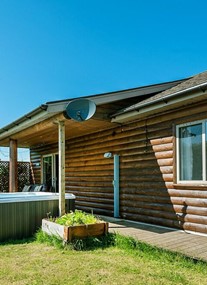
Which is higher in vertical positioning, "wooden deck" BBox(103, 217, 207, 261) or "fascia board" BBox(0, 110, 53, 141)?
"fascia board" BBox(0, 110, 53, 141)

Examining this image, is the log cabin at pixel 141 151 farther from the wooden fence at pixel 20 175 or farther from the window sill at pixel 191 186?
the wooden fence at pixel 20 175

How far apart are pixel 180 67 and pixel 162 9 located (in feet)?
15.9

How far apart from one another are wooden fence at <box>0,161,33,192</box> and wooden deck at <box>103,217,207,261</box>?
8118mm

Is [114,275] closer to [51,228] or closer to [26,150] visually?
[51,228]

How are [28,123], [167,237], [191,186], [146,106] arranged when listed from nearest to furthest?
1. [167,237]
2. [191,186]
3. [146,106]
4. [28,123]

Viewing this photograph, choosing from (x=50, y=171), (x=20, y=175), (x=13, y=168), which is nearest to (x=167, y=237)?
(x=13, y=168)

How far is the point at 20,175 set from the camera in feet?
43.6

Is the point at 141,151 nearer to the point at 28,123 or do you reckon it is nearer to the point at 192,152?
the point at 192,152

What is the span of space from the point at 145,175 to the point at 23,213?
2775mm

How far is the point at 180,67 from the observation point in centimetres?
1302

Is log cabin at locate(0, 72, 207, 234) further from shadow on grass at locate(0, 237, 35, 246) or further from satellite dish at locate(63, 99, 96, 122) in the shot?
shadow on grass at locate(0, 237, 35, 246)

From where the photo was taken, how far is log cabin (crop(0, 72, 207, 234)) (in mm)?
5074

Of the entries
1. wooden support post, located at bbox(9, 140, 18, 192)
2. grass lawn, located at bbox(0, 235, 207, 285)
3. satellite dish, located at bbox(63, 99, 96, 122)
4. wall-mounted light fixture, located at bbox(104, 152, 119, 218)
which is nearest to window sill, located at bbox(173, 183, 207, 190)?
grass lawn, located at bbox(0, 235, 207, 285)

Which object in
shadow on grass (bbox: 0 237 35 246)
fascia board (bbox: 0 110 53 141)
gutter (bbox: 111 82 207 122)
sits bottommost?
shadow on grass (bbox: 0 237 35 246)
